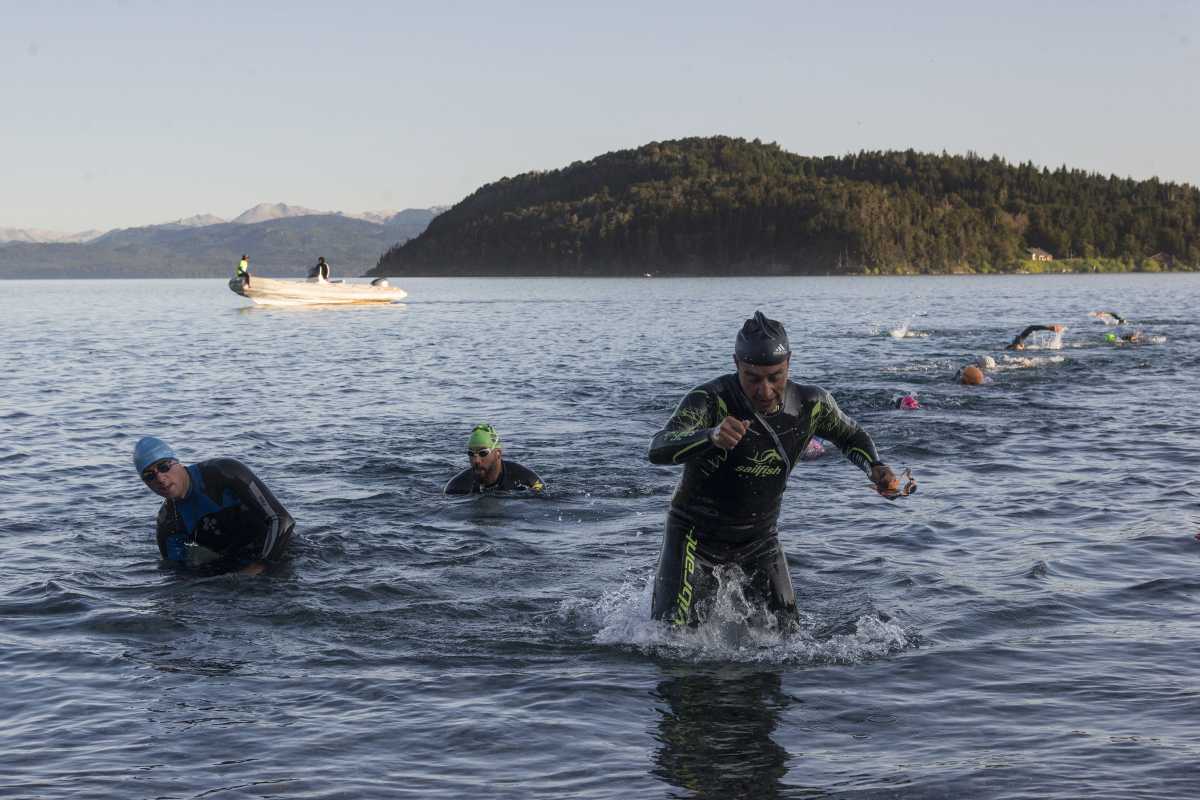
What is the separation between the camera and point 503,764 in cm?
723

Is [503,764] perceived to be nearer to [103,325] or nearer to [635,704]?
[635,704]

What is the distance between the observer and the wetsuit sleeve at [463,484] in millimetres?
15164

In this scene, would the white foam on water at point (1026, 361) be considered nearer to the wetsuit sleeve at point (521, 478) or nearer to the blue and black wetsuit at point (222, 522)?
the wetsuit sleeve at point (521, 478)

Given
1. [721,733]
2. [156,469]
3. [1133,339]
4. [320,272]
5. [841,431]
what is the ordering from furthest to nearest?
1. [320,272]
2. [1133,339]
3. [156,469]
4. [841,431]
5. [721,733]

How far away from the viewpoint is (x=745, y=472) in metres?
8.16

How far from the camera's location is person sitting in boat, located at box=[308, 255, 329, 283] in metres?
68.9

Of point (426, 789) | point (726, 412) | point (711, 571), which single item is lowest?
point (426, 789)

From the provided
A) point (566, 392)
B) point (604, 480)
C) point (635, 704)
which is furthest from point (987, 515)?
point (566, 392)

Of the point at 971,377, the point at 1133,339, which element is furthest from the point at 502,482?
the point at 1133,339

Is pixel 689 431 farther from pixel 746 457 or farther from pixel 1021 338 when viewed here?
pixel 1021 338

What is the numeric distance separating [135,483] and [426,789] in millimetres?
11413

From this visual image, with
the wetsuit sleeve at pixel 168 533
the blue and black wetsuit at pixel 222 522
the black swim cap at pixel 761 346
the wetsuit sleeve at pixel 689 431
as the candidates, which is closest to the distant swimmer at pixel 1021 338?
the blue and black wetsuit at pixel 222 522

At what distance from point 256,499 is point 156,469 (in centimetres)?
98

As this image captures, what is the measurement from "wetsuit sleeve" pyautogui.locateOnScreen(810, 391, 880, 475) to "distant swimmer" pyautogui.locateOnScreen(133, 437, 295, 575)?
5.08 meters
